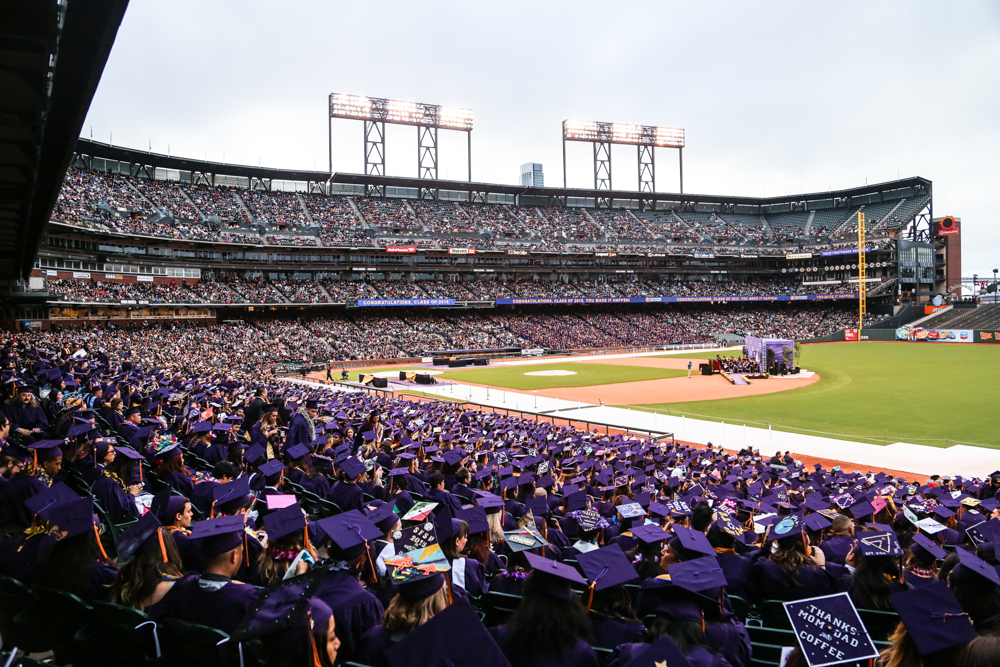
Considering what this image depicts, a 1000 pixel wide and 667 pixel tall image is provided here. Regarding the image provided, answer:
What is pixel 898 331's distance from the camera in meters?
75.8

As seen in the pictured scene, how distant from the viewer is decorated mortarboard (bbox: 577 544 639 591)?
3.91 metres

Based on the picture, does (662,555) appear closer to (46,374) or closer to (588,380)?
(46,374)

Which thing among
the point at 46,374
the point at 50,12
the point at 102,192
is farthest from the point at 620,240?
the point at 50,12

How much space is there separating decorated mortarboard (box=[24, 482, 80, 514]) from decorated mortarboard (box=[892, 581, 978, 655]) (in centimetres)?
619

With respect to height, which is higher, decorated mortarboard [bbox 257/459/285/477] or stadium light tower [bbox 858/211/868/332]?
stadium light tower [bbox 858/211/868/332]

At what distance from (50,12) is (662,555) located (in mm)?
8224


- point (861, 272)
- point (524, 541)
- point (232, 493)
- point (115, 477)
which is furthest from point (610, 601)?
point (861, 272)

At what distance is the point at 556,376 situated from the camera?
47.1 meters

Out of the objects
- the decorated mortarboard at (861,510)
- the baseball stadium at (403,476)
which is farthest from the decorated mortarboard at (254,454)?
the decorated mortarboard at (861,510)

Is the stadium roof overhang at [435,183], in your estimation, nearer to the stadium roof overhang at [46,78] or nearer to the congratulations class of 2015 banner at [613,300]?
the congratulations class of 2015 banner at [613,300]

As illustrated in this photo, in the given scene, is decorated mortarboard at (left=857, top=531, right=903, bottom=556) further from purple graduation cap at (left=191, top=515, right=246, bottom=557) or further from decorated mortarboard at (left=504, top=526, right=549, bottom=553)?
purple graduation cap at (left=191, top=515, right=246, bottom=557)

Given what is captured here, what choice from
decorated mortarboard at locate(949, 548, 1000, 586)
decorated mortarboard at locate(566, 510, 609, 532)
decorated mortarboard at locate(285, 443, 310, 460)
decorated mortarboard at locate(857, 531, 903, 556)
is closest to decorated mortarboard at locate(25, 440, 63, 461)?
decorated mortarboard at locate(285, 443, 310, 460)

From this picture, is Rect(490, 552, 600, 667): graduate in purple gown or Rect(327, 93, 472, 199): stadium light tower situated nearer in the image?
Rect(490, 552, 600, 667): graduate in purple gown

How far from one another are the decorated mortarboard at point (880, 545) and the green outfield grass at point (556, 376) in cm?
3541
